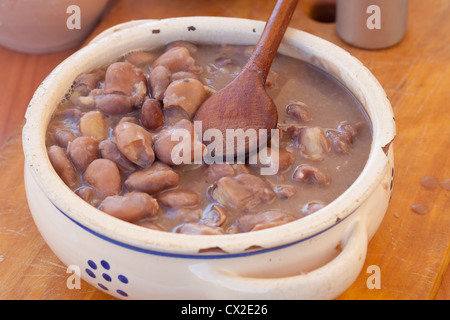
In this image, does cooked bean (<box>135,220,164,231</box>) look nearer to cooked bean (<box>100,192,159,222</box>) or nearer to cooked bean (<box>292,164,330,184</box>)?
cooked bean (<box>100,192,159,222</box>)

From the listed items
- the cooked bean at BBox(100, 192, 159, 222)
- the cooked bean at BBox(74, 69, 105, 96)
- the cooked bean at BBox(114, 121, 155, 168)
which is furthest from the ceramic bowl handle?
the cooked bean at BBox(74, 69, 105, 96)

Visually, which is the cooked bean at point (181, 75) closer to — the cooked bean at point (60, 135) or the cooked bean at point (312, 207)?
the cooked bean at point (60, 135)

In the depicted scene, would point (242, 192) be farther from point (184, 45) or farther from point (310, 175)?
point (184, 45)

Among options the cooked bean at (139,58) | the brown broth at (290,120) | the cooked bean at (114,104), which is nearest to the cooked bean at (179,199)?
the brown broth at (290,120)

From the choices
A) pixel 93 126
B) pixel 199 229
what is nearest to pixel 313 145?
pixel 199 229
